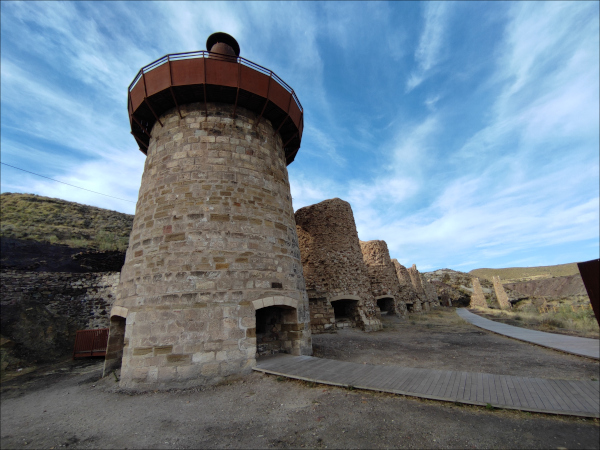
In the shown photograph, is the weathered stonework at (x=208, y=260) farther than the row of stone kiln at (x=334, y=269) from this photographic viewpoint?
No

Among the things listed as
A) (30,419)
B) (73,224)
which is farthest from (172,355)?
(73,224)

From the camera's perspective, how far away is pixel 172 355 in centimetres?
526

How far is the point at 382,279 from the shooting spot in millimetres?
17688

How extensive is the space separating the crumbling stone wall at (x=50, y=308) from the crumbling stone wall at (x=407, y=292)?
18927 millimetres

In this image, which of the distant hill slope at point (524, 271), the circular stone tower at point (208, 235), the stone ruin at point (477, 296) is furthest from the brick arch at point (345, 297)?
the distant hill slope at point (524, 271)

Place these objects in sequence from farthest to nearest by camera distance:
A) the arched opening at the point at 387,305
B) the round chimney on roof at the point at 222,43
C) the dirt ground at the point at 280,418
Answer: the arched opening at the point at 387,305 → the round chimney on roof at the point at 222,43 → the dirt ground at the point at 280,418

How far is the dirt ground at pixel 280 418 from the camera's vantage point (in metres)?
2.87

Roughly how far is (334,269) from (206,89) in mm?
9361

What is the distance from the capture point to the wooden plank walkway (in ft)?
10.8

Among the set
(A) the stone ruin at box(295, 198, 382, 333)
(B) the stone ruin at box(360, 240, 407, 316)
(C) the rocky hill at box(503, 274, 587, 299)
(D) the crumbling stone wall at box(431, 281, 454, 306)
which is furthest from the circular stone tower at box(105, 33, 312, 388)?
(D) the crumbling stone wall at box(431, 281, 454, 306)

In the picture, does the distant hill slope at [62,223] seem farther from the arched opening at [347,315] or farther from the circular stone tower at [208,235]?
the arched opening at [347,315]

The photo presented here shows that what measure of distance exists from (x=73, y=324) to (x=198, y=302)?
9.74 meters

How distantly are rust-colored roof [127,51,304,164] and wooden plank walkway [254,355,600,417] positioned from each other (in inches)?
261

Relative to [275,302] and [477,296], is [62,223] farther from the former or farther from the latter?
[477,296]
